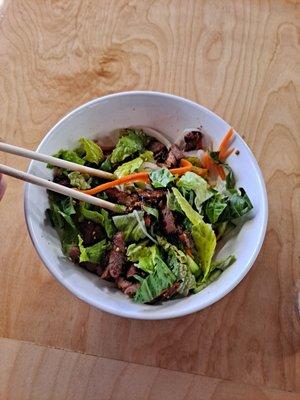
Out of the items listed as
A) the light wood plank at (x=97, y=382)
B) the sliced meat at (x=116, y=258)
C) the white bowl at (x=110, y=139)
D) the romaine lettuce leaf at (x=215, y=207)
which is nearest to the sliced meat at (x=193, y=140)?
the white bowl at (x=110, y=139)

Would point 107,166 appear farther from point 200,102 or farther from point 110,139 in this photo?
point 200,102

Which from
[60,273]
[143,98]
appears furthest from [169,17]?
[60,273]

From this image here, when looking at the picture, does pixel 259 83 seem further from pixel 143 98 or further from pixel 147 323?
pixel 147 323

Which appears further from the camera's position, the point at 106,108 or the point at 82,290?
the point at 106,108

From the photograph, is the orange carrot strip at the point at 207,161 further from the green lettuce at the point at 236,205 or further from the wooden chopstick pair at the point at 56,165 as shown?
the wooden chopstick pair at the point at 56,165

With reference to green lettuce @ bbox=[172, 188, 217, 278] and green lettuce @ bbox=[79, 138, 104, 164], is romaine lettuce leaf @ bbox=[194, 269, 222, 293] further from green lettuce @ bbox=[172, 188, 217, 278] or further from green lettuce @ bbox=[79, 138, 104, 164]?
green lettuce @ bbox=[79, 138, 104, 164]

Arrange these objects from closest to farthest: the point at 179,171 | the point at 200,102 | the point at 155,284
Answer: the point at 155,284
the point at 179,171
the point at 200,102

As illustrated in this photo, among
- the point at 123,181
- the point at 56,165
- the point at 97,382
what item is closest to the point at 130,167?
the point at 123,181
